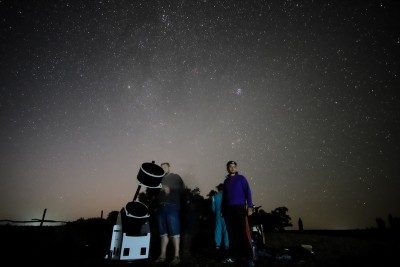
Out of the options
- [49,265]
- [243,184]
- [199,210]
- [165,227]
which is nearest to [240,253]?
[243,184]

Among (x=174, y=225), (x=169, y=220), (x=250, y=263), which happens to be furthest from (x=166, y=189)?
(x=250, y=263)

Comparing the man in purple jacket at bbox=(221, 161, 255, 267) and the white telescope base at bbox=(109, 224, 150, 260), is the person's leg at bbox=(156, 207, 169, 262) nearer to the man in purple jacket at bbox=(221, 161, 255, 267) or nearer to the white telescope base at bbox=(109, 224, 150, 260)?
the white telescope base at bbox=(109, 224, 150, 260)

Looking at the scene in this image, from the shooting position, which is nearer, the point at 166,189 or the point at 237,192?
the point at 237,192

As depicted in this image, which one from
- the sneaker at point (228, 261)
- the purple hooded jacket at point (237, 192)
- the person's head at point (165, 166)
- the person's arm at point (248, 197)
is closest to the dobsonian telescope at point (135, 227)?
the person's head at point (165, 166)

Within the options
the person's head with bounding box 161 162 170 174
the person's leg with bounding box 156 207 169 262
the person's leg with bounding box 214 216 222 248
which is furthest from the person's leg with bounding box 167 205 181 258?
the person's leg with bounding box 214 216 222 248

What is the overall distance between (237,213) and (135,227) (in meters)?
2.36

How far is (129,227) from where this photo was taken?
5.57 meters

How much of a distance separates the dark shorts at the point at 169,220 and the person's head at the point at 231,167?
1.56 meters

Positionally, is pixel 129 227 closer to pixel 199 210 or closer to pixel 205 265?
pixel 205 265

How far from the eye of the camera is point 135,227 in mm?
5637

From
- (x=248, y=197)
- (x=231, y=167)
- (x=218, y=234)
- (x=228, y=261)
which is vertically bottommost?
(x=228, y=261)

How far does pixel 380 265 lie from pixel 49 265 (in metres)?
6.49

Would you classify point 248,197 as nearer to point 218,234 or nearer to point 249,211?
point 249,211

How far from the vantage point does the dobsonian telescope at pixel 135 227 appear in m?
5.47
